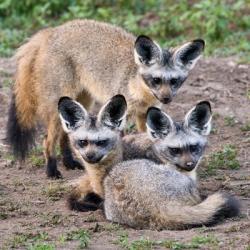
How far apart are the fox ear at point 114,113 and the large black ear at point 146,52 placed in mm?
1290

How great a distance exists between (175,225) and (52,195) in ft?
5.81

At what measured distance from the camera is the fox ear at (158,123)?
8.75 m

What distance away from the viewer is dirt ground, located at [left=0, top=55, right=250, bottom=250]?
24.5 ft

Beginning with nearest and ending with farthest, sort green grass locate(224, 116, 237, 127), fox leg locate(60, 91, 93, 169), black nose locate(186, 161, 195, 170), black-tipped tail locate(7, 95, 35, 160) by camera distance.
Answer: black nose locate(186, 161, 195, 170) < black-tipped tail locate(7, 95, 35, 160) < fox leg locate(60, 91, 93, 169) < green grass locate(224, 116, 237, 127)

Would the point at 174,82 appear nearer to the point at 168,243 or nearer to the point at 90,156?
the point at 90,156

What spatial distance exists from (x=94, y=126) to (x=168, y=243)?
1839 mm

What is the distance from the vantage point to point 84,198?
8.77 meters

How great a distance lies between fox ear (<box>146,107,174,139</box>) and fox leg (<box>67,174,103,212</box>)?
0.76m

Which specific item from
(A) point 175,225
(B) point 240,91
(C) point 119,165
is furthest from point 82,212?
(B) point 240,91

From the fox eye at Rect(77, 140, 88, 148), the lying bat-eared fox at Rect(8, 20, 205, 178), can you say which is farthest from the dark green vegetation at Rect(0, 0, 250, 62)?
the fox eye at Rect(77, 140, 88, 148)

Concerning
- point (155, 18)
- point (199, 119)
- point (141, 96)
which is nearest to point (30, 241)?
point (199, 119)

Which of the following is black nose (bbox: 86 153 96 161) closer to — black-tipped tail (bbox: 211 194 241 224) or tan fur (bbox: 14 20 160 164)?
black-tipped tail (bbox: 211 194 241 224)

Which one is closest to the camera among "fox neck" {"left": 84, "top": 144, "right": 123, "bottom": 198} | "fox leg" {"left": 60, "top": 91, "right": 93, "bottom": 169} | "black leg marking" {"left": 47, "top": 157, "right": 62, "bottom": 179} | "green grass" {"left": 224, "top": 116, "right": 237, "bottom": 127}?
"fox neck" {"left": 84, "top": 144, "right": 123, "bottom": 198}

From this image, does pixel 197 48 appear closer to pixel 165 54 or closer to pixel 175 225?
pixel 165 54
